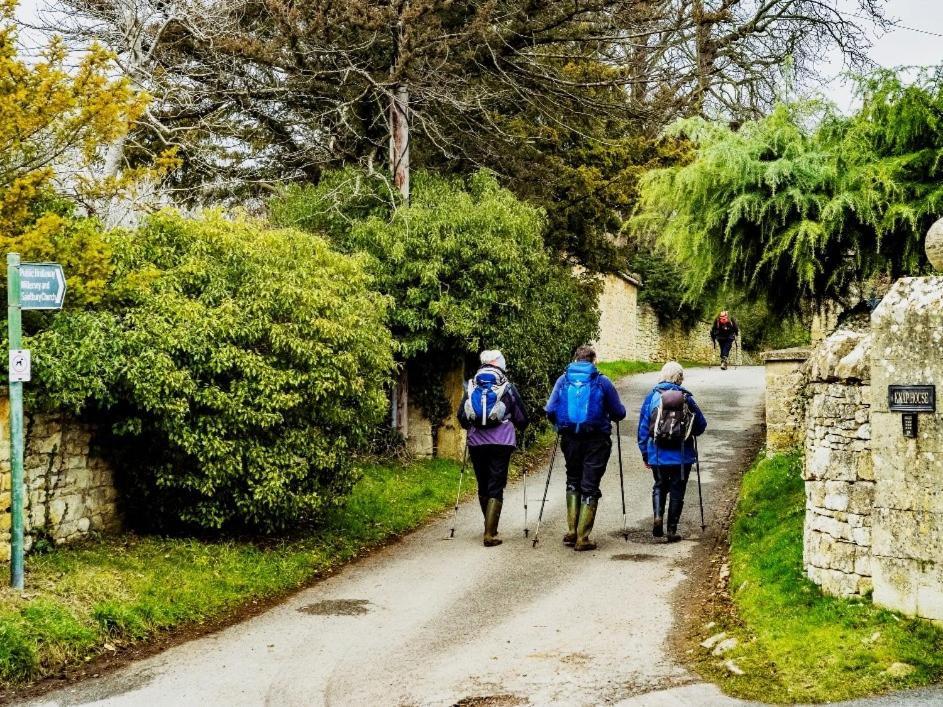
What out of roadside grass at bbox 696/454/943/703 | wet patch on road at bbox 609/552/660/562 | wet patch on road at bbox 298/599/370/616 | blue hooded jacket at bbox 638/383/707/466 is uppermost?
blue hooded jacket at bbox 638/383/707/466

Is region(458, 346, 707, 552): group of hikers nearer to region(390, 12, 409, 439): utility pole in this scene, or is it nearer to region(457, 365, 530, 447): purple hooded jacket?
region(457, 365, 530, 447): purple hooded jacket

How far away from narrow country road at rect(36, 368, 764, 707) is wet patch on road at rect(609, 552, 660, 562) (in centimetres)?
1

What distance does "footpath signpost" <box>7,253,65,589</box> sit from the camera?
7699mm

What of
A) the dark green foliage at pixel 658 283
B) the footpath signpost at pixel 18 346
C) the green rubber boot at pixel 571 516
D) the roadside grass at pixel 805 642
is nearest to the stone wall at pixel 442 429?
the green rubber boot at pixel 571 516

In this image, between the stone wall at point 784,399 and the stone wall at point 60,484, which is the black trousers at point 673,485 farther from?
the stone wall at point 60,484

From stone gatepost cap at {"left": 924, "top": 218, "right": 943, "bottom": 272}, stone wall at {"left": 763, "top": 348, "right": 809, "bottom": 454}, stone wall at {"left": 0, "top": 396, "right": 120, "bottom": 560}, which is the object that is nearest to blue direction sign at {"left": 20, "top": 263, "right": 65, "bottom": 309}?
stone wall at {"left": 0, "top": 396, "right": 120, "bottom": 560}

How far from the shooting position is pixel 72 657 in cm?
716

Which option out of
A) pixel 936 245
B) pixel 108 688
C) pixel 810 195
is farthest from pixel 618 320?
pixel 108 688

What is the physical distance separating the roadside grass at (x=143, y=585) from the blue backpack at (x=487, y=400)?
6.53 ft

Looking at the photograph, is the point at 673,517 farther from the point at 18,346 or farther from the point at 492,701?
the point at 18,346

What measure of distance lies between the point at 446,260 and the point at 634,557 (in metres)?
6.39

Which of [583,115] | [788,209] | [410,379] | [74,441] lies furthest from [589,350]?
[583,115]

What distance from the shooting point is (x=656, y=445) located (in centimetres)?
1060

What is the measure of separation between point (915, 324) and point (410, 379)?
413 inches
